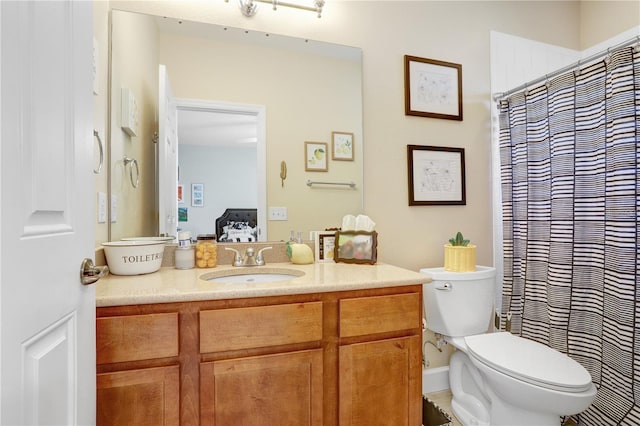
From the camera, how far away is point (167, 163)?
1.68 m

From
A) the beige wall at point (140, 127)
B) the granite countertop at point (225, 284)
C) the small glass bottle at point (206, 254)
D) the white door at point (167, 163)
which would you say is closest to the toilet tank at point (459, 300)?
the granite countertop at point (225, 284)

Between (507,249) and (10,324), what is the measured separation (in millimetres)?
2233

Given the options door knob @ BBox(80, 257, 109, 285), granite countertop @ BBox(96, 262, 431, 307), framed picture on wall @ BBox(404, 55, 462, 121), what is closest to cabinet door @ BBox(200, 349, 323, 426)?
granite countertop @ BBox(96, 262, 431, 307)

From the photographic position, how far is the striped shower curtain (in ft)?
4.85

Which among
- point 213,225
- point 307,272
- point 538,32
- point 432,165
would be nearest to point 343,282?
point 307,272

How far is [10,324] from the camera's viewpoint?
1.86 ft

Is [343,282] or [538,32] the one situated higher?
[538,32]

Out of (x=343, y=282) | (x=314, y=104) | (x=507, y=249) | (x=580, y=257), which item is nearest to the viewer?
(x=343, y=282)

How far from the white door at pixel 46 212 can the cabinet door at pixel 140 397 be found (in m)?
0.14

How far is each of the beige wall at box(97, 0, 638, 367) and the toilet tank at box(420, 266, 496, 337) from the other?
276mm

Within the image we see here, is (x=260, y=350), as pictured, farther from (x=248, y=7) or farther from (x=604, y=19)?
(x=604, y=19)

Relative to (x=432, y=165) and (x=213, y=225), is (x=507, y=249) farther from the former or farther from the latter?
(x=213, y=225)

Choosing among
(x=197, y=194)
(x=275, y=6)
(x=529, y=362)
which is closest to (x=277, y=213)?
(x=197, y=194)

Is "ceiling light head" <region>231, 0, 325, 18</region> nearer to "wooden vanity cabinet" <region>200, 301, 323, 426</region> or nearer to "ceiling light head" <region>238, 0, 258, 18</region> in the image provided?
"ceiling light head" <region>238, 0, 258, 18</region>
